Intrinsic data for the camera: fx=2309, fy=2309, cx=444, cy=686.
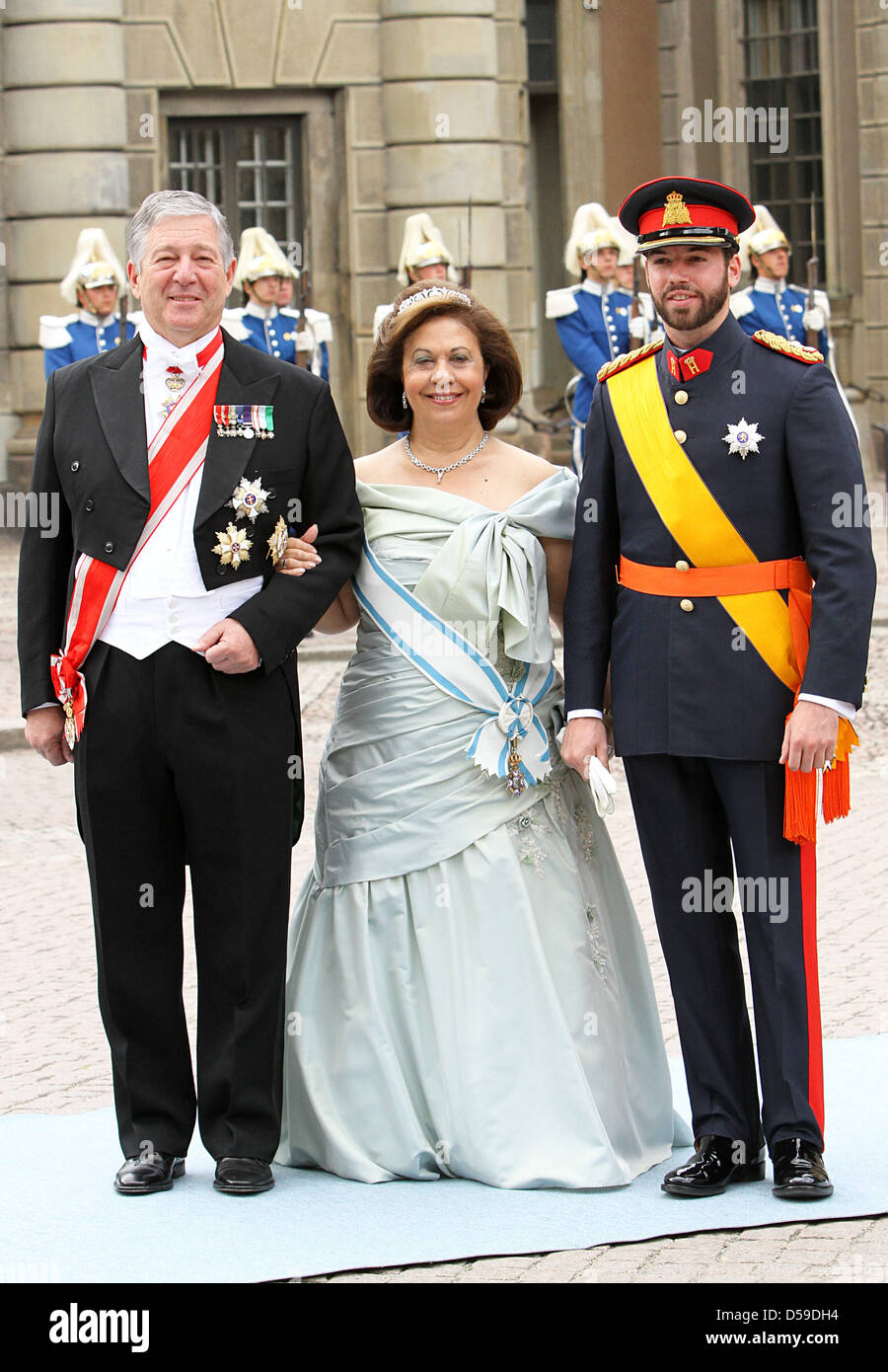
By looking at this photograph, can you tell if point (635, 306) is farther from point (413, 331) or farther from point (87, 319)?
point (413, 331)

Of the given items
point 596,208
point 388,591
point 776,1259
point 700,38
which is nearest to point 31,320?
point 596,208

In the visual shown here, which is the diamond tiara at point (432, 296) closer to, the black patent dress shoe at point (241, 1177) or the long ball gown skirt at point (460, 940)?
the long ball gown skirt at point (460, 940)

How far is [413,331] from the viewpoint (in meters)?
4.69

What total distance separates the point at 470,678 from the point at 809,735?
0.80 metres

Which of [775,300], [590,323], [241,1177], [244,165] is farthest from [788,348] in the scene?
[244,165]

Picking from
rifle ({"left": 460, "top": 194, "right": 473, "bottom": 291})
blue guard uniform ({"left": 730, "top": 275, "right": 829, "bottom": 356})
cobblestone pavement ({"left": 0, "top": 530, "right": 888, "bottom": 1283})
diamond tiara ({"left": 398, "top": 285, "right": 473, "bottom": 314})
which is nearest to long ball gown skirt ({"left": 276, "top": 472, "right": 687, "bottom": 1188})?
diamond tiara ({"left": 398, "top": 285, "right": 473, "bottom": 314})

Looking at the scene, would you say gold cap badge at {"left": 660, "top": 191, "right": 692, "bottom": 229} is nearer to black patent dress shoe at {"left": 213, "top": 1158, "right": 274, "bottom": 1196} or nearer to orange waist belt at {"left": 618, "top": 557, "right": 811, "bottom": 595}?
orange waist belt at {"left": 618, "top": 557, "right": 811, "bottom": 595}

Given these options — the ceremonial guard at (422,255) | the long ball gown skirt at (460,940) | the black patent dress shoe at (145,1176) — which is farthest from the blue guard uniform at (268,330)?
the black patent dress shoe at (145,1176)

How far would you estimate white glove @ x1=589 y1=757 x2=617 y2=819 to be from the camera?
435 centimetres

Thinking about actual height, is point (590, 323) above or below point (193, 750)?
above

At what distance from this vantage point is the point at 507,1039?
4.48 metres

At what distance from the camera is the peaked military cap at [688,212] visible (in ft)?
13.8

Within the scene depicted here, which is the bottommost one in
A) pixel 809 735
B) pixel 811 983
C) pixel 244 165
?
pixel 811 983
